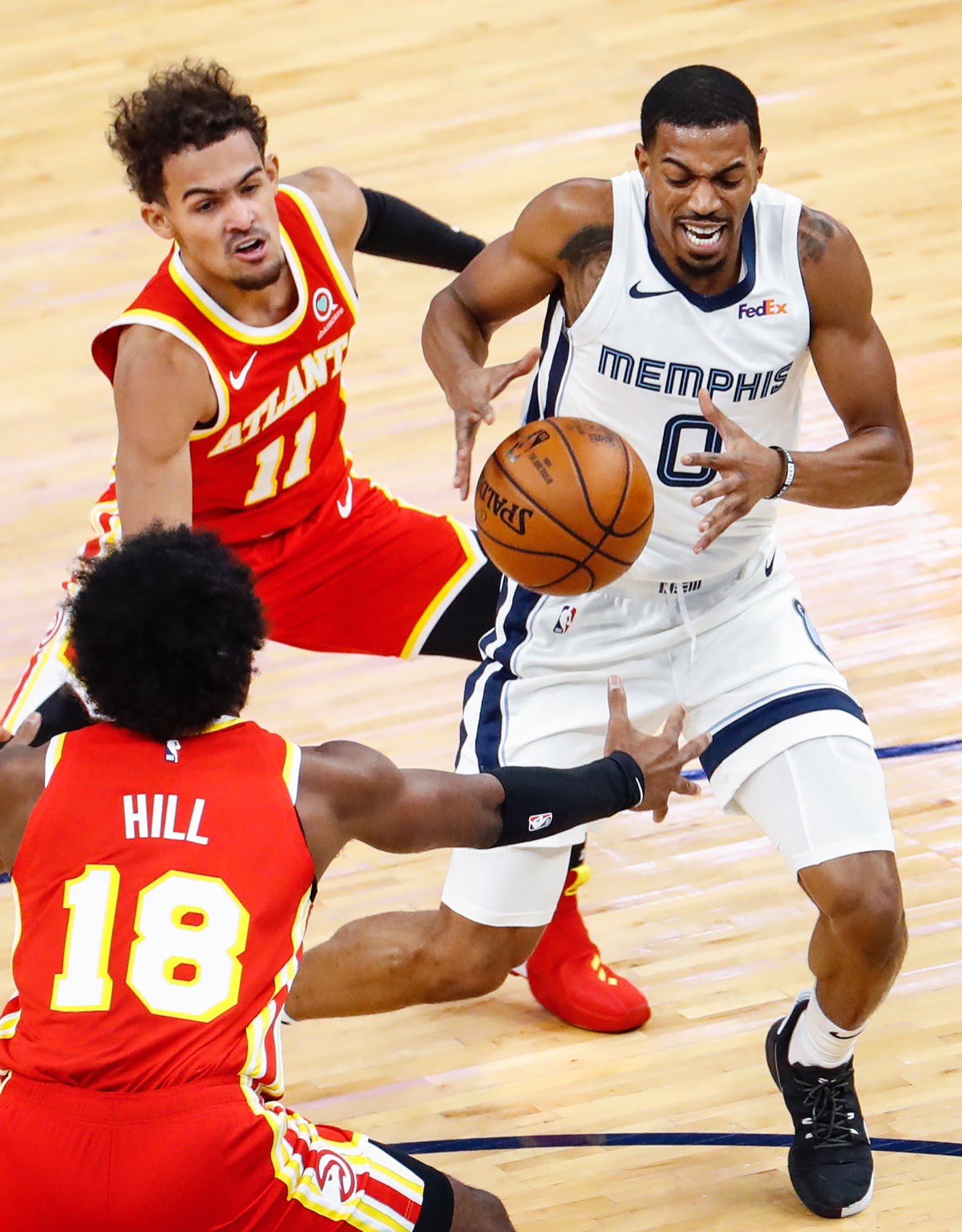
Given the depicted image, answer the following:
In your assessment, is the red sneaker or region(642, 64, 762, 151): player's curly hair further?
the red sneaker

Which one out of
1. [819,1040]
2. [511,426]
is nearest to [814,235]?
[819,1040]

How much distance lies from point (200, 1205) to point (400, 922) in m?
1.55

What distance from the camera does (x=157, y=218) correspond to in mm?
4527

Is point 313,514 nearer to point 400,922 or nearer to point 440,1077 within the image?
point 400,922

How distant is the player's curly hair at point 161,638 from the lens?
2.98 meters

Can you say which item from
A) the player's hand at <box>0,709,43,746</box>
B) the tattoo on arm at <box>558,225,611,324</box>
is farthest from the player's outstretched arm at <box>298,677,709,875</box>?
the tattoo on arm at <box>558,225,611,324</box>

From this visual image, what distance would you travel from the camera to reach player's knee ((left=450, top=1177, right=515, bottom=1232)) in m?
3.21

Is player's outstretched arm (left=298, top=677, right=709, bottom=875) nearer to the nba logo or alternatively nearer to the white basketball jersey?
the nba logo

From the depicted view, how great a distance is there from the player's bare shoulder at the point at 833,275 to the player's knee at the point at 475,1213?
78.7 inches

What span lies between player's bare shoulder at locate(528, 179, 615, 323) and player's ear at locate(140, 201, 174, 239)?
933 millimetres

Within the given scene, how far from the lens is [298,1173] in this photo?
9.71 ft

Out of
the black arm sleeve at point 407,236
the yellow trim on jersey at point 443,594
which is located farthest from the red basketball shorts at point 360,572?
the black arm sleeve at point 407,236

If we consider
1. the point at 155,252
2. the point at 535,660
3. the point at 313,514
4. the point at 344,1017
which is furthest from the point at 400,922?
the point at 155,252

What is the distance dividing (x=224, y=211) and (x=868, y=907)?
2.15 m
